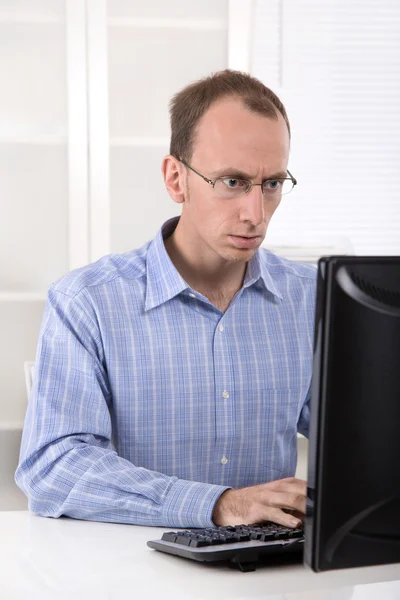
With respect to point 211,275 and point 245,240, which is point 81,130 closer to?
point 211,275

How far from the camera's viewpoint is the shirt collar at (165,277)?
5.52ft

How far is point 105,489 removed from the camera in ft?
4.29

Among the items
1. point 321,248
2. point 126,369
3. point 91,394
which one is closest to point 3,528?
point 91,394

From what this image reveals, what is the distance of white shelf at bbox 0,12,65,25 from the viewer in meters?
3.01

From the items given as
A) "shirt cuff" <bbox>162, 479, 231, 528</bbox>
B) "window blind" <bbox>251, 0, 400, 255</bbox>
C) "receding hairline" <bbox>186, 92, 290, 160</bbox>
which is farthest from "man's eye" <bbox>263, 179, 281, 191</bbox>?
"window blind" <bbox>251, 0, 400, 255</bbox>

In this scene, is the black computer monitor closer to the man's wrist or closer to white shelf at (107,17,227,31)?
the man's wrist

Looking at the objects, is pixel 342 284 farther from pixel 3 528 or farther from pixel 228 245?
pixel 228 245

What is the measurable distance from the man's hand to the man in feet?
0.93

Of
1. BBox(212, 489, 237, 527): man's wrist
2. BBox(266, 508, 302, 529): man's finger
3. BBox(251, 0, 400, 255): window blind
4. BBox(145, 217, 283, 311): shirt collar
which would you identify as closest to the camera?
BBox(266, 508, 302, 529): man's finger

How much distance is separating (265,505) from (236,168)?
0.66m

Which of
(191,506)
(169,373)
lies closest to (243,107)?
(169,373)

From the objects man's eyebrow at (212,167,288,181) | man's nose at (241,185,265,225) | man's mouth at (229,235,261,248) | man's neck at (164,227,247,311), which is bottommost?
man's neck at (164,227,247,311)

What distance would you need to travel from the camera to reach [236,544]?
3.40ft

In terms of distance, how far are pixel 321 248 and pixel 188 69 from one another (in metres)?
0.79
